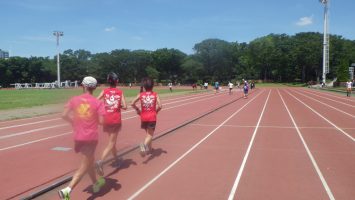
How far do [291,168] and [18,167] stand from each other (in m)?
5.28

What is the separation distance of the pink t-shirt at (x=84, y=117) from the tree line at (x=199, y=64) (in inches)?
3739

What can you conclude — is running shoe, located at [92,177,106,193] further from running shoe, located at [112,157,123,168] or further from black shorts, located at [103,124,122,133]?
running shoe, located at [112,157,123,168]

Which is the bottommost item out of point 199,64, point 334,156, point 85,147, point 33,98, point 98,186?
point 33,98

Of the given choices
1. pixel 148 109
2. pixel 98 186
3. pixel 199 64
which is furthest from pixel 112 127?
pixel 199 64

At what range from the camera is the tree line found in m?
104

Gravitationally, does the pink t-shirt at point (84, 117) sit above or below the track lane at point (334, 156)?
above

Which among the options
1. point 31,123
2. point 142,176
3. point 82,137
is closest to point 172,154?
point 142,176

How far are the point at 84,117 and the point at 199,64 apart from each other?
4062 inches

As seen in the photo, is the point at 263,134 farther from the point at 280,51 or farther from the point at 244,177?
the point at 280,51

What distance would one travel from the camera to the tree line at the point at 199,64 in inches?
4099

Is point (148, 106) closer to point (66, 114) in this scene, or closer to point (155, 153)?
point (155, 153)

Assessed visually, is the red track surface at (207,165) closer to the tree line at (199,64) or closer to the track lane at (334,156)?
the track lane at (334,156)

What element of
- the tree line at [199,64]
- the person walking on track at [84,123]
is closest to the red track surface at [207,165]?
the person walking on track at [84,123]

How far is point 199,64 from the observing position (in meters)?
108
